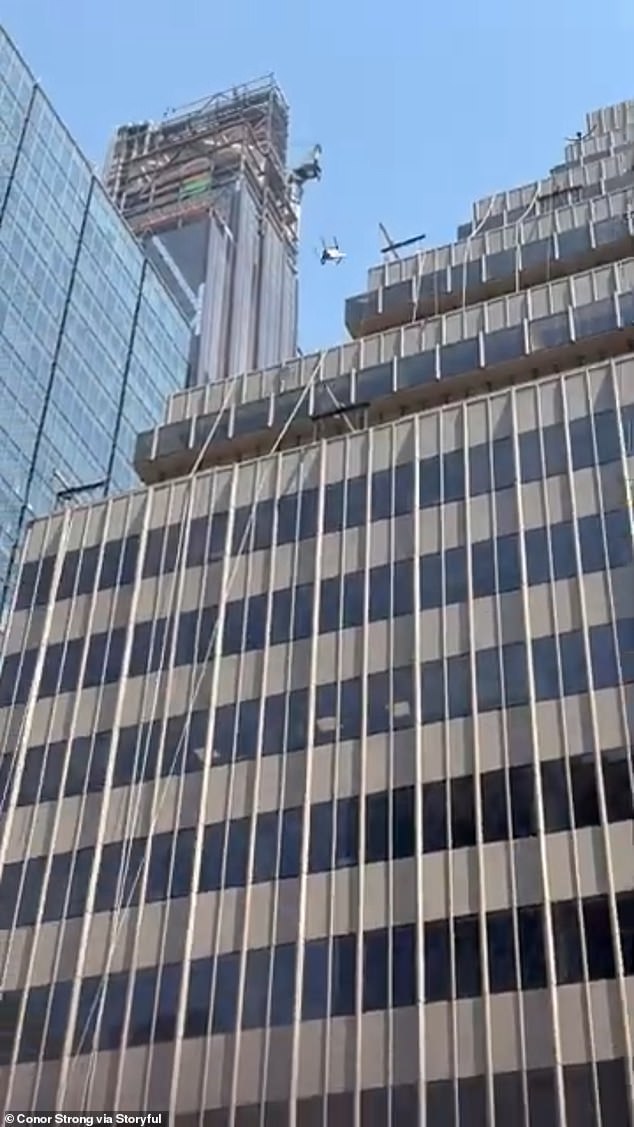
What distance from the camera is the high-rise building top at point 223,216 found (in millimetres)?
128125

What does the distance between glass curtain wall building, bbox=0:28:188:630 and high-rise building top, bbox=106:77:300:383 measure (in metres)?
15.0

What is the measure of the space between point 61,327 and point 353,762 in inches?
2386

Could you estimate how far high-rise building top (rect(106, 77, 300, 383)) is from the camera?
12812cm

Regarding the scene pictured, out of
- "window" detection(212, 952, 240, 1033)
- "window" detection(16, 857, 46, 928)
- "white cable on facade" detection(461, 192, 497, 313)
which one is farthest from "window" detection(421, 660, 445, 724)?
"white cable on facade" detection(461, 192, 497, 313)

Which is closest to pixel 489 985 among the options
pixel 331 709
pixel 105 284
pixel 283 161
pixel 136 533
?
pixel 331 709

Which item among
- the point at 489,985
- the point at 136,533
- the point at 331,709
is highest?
the point at 136,533

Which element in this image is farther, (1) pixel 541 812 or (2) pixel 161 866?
(2) pixel 161 866

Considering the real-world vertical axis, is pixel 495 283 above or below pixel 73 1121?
above

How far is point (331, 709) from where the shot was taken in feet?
136

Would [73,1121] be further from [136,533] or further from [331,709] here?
[136,533]

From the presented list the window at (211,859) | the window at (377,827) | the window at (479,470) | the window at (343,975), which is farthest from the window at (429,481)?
the window at (343,975)

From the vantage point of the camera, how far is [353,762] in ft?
131

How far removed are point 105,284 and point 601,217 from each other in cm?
4923

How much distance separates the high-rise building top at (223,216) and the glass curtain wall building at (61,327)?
15024mm
